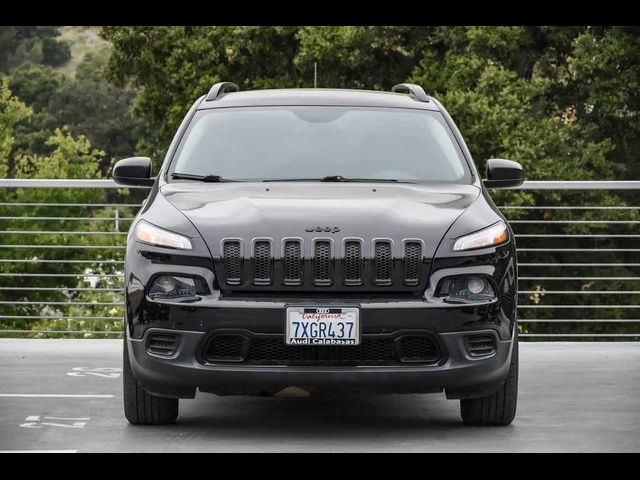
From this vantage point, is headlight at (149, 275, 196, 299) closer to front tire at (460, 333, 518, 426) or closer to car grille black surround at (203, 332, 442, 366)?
car grille black surround at (203, 332, 442, 366)

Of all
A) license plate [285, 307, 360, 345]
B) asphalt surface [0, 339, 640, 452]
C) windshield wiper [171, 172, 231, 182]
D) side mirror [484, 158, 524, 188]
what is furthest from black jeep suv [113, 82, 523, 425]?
side mirror [484, 158, 524, 188]

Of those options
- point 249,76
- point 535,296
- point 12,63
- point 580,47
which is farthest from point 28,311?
point 12,63

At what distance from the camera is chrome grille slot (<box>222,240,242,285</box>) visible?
22.7 ft

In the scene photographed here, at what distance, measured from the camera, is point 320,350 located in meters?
6.92

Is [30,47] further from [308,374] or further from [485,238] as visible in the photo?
[308,374]

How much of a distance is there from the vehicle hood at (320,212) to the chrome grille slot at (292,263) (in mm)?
49

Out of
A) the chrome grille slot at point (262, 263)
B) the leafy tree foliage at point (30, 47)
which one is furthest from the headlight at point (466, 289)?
the leafy tree foliage at point (30, 47)

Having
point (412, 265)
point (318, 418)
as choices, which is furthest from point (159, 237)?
point (318, 418)

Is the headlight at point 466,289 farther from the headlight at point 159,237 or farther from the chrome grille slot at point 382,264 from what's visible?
the headlight at point 159,237

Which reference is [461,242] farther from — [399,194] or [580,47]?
[580,47]

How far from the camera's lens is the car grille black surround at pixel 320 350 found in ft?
22.6

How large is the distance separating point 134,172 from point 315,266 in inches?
73.3

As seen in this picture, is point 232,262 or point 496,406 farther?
point 496,406

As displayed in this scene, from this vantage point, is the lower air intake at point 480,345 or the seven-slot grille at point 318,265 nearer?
the seven-slot grille at point 318,265
